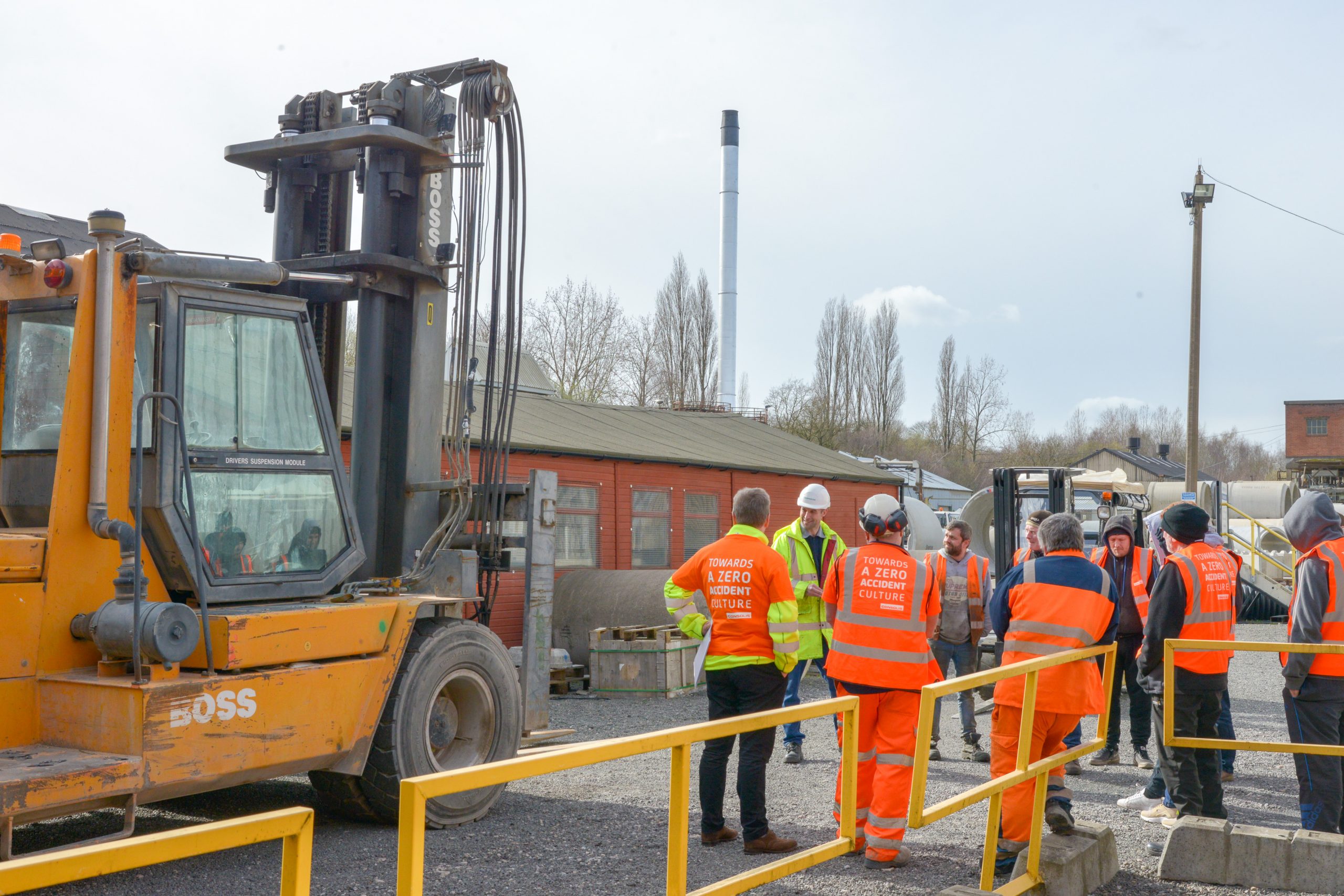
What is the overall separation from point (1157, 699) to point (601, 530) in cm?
1030

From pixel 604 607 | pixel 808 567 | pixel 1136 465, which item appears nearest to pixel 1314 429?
pixel 1136 465

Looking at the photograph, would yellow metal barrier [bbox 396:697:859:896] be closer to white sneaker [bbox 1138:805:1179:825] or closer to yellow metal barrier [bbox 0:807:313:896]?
yellow metal barrier [bbox 0:807:313:896]

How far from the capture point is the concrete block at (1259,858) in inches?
228

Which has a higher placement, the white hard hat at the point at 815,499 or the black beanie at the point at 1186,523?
the white hard hat at the point at 815,499

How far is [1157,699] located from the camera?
263 inches

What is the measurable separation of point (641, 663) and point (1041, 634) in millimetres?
7249

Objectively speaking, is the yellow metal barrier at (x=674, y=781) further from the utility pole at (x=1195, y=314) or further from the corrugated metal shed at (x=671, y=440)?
the utility pole at (x=1195, y=314)

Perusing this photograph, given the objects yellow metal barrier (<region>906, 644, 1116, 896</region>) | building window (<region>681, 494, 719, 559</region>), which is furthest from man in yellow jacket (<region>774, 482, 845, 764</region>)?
building window (<region>681, 494, 719, 559</region>)

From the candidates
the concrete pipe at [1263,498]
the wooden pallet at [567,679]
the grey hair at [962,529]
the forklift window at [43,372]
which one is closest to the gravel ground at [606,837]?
the grey hair at [962,529]

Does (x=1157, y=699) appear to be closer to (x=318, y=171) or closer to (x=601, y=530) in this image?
(x=318, y=171)

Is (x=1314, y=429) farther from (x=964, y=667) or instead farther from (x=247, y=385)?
(x=247, y=385)

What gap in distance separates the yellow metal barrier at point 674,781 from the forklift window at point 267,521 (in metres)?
2.45

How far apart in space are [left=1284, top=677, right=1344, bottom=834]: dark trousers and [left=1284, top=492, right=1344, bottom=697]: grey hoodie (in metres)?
0.10

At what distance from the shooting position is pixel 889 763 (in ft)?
19.1
